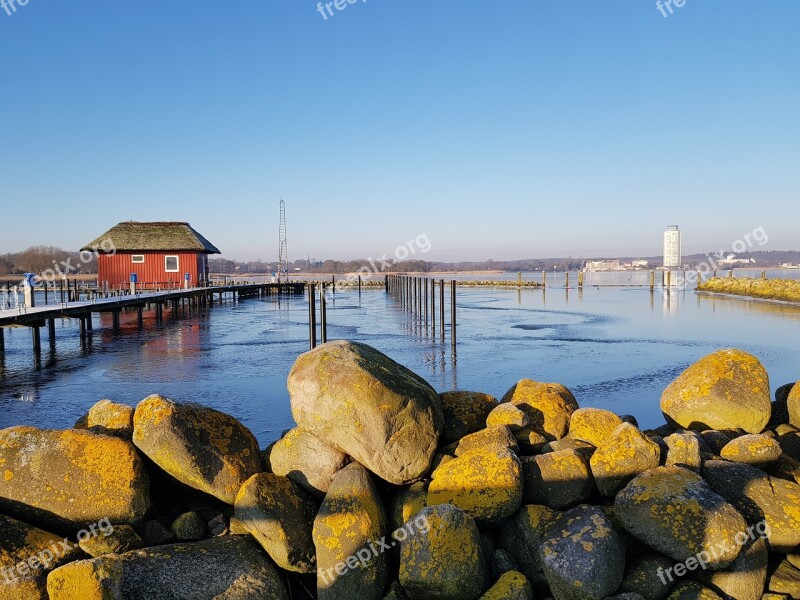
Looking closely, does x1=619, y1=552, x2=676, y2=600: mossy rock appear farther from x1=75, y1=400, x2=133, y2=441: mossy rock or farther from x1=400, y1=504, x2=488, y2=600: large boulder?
x1=75, y1=400, x2=133, y2=441: mossy rock

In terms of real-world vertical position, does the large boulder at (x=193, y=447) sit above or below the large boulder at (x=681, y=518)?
above

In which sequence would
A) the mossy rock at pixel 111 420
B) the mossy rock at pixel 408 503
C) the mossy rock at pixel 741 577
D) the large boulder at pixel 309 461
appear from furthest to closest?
the mossy rock at pixel 111 420 < the large boulder at pixel 309 461 < the mossy rock at pixel 408 503 < the mossy rock at pixel 741 577

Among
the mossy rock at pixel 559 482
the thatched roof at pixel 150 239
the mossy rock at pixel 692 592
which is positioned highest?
the thatched roof at pixel 150 239

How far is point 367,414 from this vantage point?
583cm

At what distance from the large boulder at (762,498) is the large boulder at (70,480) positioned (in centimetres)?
541

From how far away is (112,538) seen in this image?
518 centimetres

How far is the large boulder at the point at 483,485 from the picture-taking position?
17.8 feet

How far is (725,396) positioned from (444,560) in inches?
180

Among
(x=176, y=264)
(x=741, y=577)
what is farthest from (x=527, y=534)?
(x=176, y=264)

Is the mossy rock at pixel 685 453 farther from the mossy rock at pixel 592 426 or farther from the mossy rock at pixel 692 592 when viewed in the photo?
the mossy rock at pixel 692 592

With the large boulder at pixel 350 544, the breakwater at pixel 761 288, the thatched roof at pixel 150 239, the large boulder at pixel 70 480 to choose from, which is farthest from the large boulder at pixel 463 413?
the breakwater at pixel 761 288

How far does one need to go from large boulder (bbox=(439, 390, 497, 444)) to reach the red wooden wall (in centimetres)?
4407

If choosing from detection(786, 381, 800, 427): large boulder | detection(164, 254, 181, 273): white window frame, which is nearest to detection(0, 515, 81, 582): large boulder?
detection(786, 381, 800, 427): large boulder

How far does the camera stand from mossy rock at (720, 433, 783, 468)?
6.08 m
